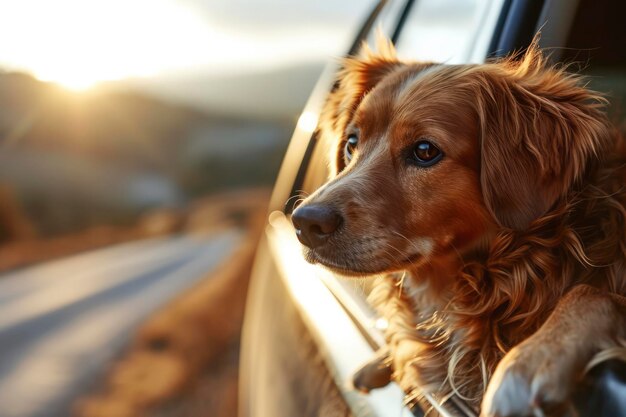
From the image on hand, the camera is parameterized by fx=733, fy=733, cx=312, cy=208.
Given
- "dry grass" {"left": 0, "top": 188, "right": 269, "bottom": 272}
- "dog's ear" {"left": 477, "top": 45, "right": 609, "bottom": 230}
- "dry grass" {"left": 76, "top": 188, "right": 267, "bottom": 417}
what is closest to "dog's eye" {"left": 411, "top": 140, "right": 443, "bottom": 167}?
"dog's ear" {"left": 477, "top": 45, "right": 609, "bottom": 230}

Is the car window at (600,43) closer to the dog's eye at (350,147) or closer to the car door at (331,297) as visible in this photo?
the car door at (331,297)

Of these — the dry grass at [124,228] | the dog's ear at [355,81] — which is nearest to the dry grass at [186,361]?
the dog's ear at [355,81]

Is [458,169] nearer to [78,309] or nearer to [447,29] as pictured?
[447,29]

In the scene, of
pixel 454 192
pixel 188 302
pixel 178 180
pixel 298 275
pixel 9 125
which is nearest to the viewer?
pixel 454 192

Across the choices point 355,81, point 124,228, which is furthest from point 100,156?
point 355,81

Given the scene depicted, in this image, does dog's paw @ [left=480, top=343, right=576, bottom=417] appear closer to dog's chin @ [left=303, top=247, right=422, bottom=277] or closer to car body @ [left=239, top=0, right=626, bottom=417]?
car body @ [left=239, top=0, right=626, bottom=417]

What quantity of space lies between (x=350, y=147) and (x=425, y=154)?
1.73ft

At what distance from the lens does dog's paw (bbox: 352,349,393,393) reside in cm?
202

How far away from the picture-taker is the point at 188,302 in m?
12.3

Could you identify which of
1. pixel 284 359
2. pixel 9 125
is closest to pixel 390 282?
pixel 284 359

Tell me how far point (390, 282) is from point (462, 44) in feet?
2.83

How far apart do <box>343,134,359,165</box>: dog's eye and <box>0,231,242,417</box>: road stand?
536 centimetres

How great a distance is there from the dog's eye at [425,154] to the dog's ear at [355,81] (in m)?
0.59

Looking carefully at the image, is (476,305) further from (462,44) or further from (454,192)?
(462,44)
